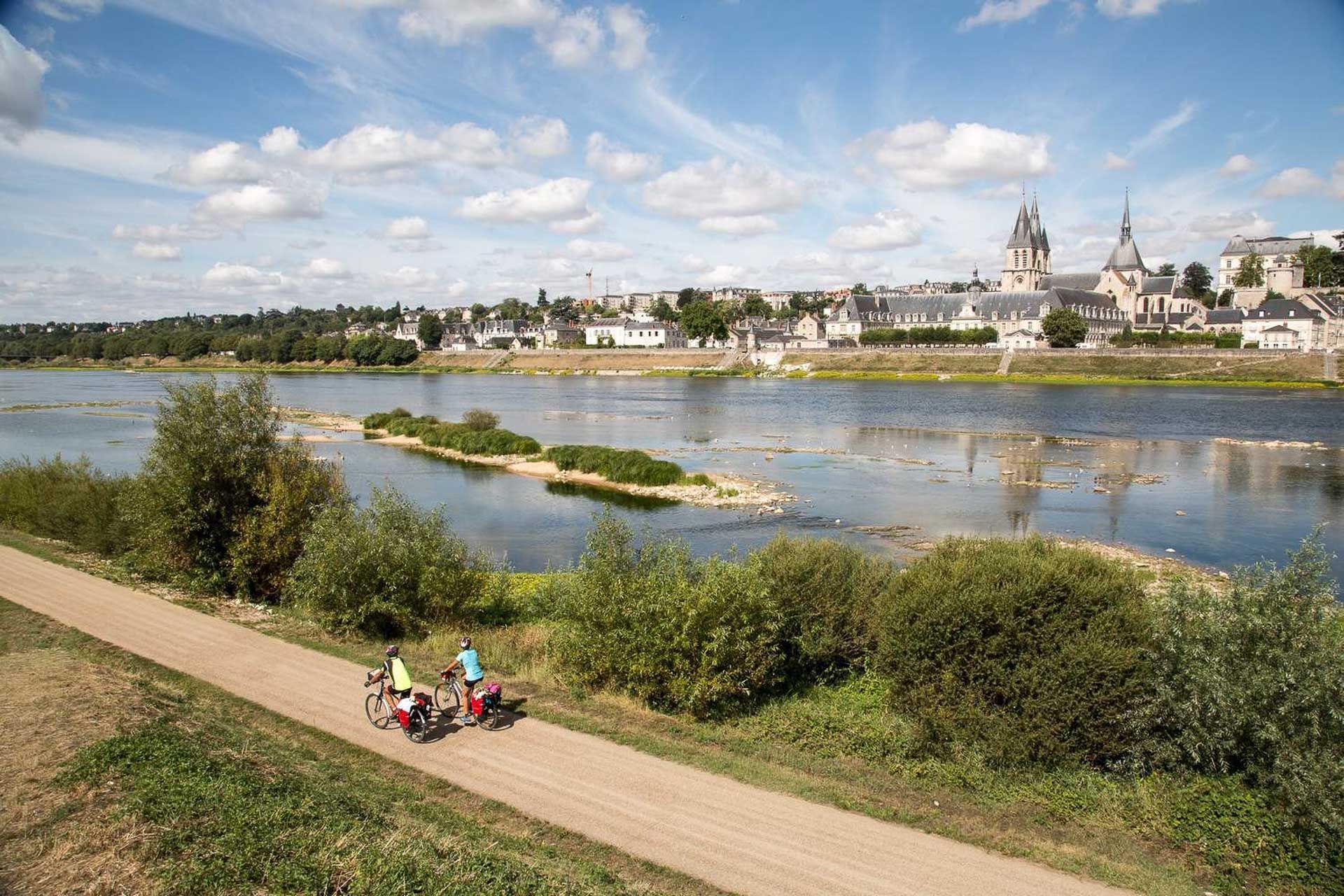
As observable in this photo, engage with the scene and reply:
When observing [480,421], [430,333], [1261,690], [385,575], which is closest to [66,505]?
[385,575]

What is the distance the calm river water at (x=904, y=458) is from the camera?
30.7 m

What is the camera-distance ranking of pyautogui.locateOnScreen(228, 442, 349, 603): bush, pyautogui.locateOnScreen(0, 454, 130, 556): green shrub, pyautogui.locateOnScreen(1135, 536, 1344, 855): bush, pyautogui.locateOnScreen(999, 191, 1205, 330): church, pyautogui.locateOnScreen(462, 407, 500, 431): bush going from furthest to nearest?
pyautogui.locateOnScreen(999, 191, 1205, 330): church < pyautogui.locateOnScreen(462, 407, 500, 431): bush < pyautogui.locateOnScreen(0, 454, 130, 556): green shrub < pyautogui.locateOnScreen(228, 442, 349, 603): bush < pyautogui.locateOnScreen(1135, 536, 1344, 855): bush

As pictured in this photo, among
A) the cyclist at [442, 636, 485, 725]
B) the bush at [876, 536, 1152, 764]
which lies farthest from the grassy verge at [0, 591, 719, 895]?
the bush at [876, 536, 1152, 764]

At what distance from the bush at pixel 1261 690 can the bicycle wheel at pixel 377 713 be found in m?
10.1

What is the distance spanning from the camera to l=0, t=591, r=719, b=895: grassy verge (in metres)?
8.11

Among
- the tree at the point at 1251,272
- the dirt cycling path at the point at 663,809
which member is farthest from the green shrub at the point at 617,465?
the tree at the point at 1251,272

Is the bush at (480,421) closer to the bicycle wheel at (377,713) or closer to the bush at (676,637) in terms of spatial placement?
the bush at (676,637)

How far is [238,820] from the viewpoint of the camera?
8883 mm

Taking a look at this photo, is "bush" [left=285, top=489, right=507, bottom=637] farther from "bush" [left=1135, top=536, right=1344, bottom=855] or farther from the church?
the church

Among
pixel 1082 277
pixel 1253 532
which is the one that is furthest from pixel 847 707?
pixel 1082 277

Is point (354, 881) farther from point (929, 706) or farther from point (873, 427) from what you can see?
point (873, 427)

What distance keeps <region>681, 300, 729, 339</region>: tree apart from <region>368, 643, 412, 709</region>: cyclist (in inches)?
5512

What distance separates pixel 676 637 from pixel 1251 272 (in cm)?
Result: 17809

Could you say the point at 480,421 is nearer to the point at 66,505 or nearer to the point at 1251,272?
the point at 66,505
